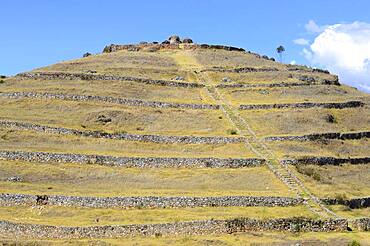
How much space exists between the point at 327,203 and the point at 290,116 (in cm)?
2693

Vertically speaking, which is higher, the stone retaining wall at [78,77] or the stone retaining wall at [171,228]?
the stone retaining wall at [78,77]

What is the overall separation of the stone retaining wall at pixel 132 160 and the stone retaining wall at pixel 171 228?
52.1 feet

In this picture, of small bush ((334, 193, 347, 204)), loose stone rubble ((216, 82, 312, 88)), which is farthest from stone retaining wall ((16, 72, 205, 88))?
small bush ((334, 193, 347, 204))

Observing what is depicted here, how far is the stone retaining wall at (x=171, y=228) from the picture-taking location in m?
46.1

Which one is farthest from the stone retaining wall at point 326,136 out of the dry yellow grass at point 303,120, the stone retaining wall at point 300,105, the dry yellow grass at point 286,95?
the dry yellow grass at point 286,95

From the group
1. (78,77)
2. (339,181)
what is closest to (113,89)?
(78,77)

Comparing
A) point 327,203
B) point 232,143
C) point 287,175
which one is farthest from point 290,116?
point 327,203

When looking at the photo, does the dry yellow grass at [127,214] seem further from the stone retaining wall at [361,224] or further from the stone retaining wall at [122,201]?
the stone retaining wall at [361,224]

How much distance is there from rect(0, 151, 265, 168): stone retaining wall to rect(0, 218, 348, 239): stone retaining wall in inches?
625

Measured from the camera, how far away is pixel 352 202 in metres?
56.4

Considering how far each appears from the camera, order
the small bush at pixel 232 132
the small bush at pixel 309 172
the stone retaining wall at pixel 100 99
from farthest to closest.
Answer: the stone retaining wall at pixel 100 99 < the small bush at pixel 232 132 < the small bush at pixel 309 172

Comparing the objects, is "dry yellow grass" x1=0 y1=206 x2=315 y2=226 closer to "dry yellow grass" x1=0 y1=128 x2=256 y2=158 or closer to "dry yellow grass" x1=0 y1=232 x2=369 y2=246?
"dry yellow grass" x1=0 y1=232 x2=369 y2=246

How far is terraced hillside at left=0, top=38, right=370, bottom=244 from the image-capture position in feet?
163

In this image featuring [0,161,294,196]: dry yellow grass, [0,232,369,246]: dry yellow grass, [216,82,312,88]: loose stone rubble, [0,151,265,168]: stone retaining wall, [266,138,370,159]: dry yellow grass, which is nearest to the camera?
[0,232,369,246]: dry yellow grass
